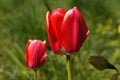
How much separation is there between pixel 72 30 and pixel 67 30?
0.02 m

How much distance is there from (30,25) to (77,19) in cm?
220

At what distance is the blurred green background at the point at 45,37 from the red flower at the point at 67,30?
81 centimetres

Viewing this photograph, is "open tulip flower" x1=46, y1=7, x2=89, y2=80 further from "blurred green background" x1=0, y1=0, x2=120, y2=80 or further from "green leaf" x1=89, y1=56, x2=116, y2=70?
"blurred green background" x1=0, y1=0, x2=120, y2=80

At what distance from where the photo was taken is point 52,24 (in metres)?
1.73

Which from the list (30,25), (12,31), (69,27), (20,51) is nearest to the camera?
(69,27)

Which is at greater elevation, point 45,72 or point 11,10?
point 11,10

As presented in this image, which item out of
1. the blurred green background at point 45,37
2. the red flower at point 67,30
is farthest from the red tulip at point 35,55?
the blurred green background at point 45,37

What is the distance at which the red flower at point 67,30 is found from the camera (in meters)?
1.70

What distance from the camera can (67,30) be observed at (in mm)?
1692

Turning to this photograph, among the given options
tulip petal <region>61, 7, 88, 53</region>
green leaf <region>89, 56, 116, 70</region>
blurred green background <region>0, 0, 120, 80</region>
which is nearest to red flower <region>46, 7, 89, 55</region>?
tulip petal <region>61, 7, 88, 53</region>

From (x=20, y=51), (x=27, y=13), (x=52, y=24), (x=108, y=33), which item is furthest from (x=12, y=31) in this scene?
(x=52, y=24)

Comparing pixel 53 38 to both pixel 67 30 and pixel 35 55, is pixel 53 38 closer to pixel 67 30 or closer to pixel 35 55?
pixel 67 30

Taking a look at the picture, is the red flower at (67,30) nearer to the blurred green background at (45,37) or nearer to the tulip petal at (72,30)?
the tulip petal at (72,30)

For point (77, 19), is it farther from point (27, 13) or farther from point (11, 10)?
point (11, 10)
